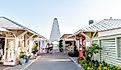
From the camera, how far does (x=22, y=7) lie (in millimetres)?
25922

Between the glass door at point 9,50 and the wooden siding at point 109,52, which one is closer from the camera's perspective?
the wooden siding at point 109,52

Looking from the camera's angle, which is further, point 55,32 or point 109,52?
point 55,32

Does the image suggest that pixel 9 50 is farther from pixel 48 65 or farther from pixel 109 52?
pixel 109 52

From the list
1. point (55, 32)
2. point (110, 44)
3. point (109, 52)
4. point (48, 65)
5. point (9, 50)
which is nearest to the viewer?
point (110, 44)

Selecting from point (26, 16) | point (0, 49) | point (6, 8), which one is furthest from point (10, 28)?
point (26, 16)

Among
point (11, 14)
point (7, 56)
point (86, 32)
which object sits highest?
point (11, 14)

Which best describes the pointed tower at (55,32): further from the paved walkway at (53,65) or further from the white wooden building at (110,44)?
the white wooden building at (110,44)

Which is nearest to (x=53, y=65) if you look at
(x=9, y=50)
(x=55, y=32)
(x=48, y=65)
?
(x=48, y=65)

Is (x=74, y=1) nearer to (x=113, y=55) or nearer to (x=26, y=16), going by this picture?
(x=113, y=55)

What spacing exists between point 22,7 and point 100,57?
13.2m

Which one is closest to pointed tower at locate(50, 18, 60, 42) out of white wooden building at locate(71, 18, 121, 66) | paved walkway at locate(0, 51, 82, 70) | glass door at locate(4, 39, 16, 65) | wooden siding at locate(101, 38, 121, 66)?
paved walkway at locate(0, 51, 82, 70)

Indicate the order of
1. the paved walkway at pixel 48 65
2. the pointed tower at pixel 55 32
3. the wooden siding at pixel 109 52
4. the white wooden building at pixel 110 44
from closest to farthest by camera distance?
the white wooden building at pixel 110 44, the wooden siding at pixel 109 52, the paved walkway at pixel 48 65, the pointed tower at pixel 55 32

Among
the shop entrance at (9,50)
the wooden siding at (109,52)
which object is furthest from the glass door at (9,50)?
the wooden siding at (109,52)

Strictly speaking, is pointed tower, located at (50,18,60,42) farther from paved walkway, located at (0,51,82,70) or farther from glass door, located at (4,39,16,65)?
glass door, located at (4,39,16,65)
